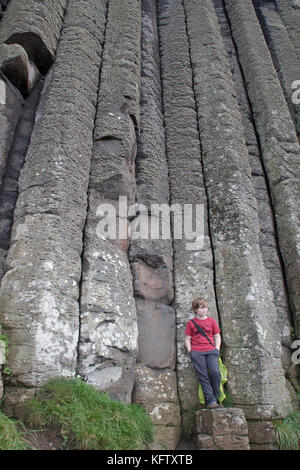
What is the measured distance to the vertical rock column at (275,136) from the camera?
20.0 ft

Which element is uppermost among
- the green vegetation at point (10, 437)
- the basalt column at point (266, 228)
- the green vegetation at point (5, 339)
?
the basalt column at point (266, 228)

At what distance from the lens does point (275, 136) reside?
24.1ft

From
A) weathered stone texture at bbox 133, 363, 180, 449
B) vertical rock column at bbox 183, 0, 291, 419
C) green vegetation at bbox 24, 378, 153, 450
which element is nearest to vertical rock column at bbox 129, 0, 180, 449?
weathered stone texture at bbox 133, 363, 180, 449

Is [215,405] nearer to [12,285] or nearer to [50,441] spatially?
[50,441]

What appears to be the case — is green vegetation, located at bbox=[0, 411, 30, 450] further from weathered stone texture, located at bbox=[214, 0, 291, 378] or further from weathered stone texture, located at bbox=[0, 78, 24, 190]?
weathered stone texture, located at bbox=[214, 0, 291, 378]

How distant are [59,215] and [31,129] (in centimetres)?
197

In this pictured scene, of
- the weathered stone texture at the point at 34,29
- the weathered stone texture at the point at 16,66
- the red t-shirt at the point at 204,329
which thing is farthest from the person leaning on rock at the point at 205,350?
the weathered stone texture at the point at 34,29

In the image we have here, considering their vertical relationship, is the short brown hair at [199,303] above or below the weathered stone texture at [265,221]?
below

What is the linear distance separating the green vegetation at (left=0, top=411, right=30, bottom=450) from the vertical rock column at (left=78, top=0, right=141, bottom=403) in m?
1.04

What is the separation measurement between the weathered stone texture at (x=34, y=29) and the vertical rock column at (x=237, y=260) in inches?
116

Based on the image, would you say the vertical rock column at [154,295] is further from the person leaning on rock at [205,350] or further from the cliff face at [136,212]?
the person leaning on rock at [205,350]

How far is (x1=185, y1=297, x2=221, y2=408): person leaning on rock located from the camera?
4.48 meters

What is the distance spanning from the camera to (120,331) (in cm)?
452
